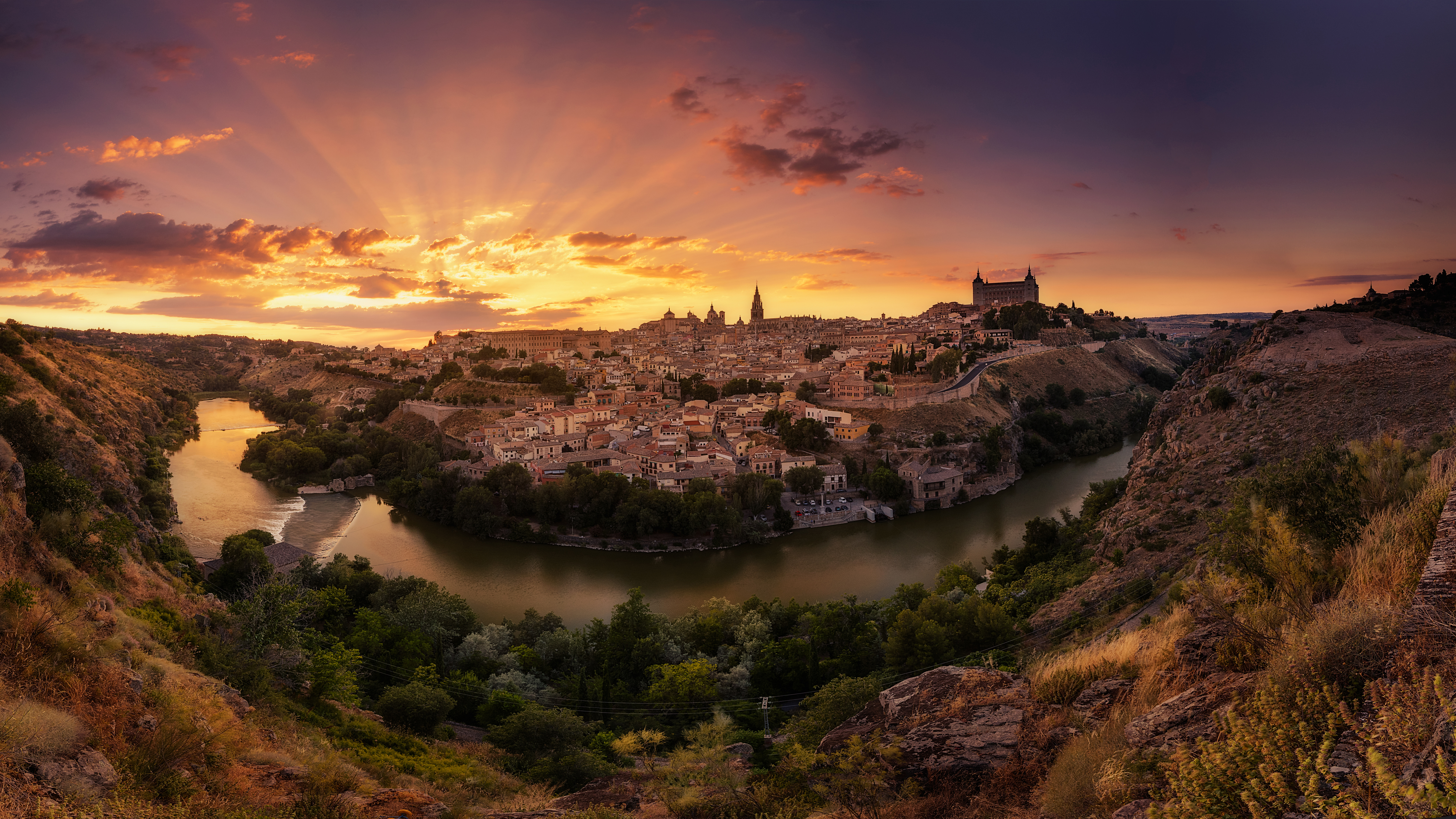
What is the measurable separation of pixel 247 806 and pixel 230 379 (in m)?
48.0

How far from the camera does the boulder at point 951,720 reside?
7.25 ft

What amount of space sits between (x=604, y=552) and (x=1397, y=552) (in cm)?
1205

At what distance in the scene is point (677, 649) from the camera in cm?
755

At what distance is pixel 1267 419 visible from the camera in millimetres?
7859

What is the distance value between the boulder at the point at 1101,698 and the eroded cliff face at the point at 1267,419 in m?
4.26

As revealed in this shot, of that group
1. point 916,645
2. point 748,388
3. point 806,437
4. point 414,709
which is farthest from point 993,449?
point 414,709

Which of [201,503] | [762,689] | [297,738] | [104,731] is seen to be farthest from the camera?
[201,503]

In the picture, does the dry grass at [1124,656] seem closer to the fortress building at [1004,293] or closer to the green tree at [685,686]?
the green tree at [685,686]

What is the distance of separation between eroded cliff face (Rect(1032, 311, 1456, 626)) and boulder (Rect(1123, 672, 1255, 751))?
4.61m

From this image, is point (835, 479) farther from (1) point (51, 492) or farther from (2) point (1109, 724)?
(2) point (1109, 724)

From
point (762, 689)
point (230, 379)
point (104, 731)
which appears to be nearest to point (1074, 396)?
point (762, 689)

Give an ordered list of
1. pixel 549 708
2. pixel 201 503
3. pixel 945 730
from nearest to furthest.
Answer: pixel 945 730 → pixel 549 708 → pixel 201 503

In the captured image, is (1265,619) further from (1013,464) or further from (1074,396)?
(1074,396)

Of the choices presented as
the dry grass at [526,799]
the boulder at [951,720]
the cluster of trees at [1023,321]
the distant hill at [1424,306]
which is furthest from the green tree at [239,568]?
the cluster of trees at [1023,321]
